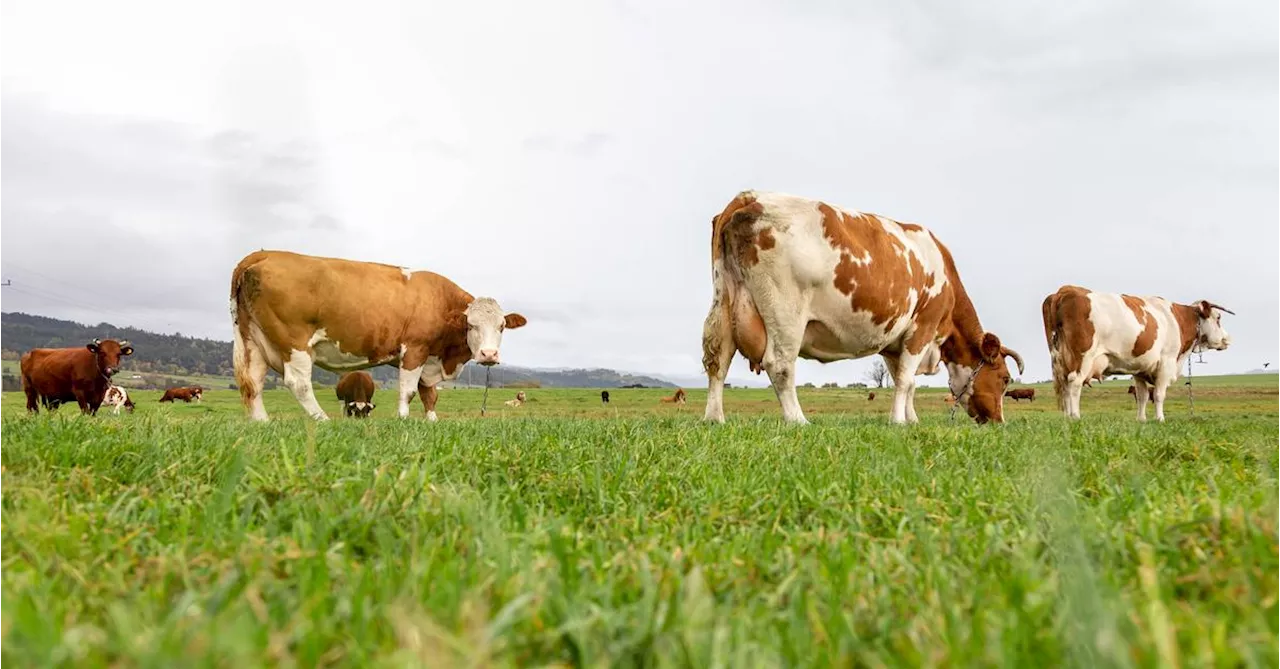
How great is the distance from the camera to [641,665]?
151 cm

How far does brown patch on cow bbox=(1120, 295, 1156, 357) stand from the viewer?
1830 cm

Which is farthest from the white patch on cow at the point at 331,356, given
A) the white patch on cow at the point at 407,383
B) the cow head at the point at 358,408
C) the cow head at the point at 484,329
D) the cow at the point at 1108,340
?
the cow at the point at 1108,340

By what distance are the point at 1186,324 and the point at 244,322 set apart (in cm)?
2306

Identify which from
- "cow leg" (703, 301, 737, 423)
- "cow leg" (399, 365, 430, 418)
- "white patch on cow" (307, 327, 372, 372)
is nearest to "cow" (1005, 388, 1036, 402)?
"cow leg" (399, 365, 430, 418)

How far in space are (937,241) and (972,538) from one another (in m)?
10.7

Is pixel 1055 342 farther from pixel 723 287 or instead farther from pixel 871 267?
pixel 723 287

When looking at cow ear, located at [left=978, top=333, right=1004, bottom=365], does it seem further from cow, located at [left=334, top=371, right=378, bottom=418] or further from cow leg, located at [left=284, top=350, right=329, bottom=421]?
cow, located at [left=334, top=371, right=378, bottom=418]

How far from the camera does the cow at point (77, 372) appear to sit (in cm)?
2214

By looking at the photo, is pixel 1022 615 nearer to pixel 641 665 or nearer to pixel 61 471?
pixel 641 665

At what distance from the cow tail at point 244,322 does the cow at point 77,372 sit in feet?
37.1

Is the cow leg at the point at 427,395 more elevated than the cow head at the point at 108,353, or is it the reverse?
the cow head at the point at 108,353

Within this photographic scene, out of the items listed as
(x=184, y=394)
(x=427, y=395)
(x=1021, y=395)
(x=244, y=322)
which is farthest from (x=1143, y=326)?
(x=184, y=394)

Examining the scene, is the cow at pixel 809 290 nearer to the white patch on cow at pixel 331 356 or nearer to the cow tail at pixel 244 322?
the white patch on cow at pixel 331 356

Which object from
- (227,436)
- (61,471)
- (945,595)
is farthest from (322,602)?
(227,436)
